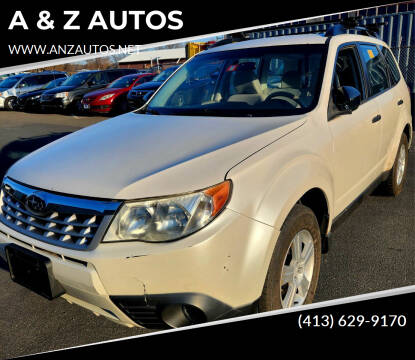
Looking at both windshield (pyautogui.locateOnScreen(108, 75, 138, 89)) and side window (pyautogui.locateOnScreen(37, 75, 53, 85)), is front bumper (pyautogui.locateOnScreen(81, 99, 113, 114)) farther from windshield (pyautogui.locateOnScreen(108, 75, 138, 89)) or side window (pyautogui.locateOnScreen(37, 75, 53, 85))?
side window (pyautogui.locateOnScreen(37, 75, 53, 85))

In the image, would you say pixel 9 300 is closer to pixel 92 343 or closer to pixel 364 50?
pixel 92 343

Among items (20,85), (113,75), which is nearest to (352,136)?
(113,75)

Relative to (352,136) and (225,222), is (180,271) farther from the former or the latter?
(352,136)

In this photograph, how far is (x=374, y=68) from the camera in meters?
3.61

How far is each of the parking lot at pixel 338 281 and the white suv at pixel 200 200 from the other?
0.45 metres

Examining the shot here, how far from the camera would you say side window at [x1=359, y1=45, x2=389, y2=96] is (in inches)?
134

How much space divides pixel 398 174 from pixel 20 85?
1706cm

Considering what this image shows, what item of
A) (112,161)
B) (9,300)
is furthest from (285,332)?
(9,300)

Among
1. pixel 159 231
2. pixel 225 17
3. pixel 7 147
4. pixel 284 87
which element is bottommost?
pixel 7 147

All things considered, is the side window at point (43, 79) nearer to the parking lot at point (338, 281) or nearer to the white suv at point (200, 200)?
Result: the parking lot at point (338, 281)

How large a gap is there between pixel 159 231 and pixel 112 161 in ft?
1.92

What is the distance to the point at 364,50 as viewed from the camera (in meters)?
3.46

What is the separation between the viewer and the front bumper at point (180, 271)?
166cm

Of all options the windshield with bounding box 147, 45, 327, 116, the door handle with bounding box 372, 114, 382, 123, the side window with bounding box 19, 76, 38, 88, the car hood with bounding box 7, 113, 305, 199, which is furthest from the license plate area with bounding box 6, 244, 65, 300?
the side window with bounding box 19, 76, 38, 88
